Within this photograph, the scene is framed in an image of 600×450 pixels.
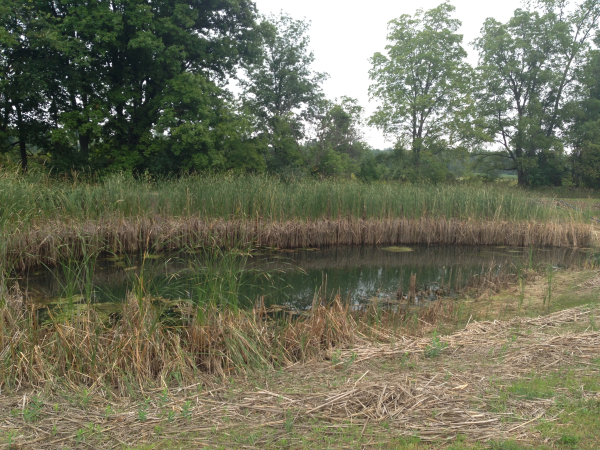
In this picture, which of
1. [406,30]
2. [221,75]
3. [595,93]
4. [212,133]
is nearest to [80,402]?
[212,133]

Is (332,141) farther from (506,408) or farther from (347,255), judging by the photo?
(506,408)

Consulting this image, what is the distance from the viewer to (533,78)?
29.2 metres

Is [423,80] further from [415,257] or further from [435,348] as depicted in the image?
[435,348]

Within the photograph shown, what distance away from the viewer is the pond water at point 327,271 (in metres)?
6.77

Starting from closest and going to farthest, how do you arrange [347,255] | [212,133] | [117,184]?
[117,184], [347,255], [212,133]

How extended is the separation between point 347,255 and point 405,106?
17.3 metres

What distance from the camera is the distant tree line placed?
16.4 meters

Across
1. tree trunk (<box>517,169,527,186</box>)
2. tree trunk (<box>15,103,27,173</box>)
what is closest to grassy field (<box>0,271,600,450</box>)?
tree trunk (<box>15,103,27,173</box>)

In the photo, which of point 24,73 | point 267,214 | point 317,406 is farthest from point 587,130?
point 317,406

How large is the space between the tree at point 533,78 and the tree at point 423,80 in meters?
4.13

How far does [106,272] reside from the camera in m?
8.35

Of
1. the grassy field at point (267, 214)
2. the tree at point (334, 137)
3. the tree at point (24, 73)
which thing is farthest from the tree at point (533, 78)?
the tree at point (24, 73)

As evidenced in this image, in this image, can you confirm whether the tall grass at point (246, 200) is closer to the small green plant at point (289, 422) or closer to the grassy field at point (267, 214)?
the grassy field at point (267, 214)

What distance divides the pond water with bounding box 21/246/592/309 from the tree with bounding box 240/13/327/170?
14.3 metres
